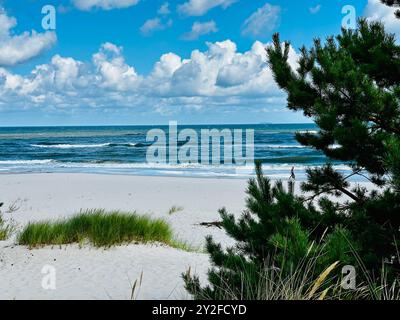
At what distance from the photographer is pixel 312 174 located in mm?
4930

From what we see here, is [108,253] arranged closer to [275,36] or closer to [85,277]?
[85,277]

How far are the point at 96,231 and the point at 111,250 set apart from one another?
1.56 feet

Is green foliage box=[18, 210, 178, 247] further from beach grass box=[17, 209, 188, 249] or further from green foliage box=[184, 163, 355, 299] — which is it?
green foliage box=[184, 163, 355, 299]

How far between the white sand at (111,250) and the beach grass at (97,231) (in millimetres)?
224

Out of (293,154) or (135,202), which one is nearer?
(135,202)

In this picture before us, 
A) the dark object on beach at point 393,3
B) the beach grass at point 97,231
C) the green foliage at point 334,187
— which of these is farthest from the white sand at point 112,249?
the dark object on beach at point 393,3

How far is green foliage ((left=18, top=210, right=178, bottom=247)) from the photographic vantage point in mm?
7648

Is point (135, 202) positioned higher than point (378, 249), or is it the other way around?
point (378, 249)

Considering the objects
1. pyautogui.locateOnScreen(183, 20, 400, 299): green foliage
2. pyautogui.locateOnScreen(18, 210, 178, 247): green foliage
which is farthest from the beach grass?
pyautogui.locateOnScreen(183, 20, 400, 299): green foliage

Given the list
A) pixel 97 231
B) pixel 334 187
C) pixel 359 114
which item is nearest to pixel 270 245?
pixel 334 187

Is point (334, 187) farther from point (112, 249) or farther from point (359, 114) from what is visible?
point (112, 249)
